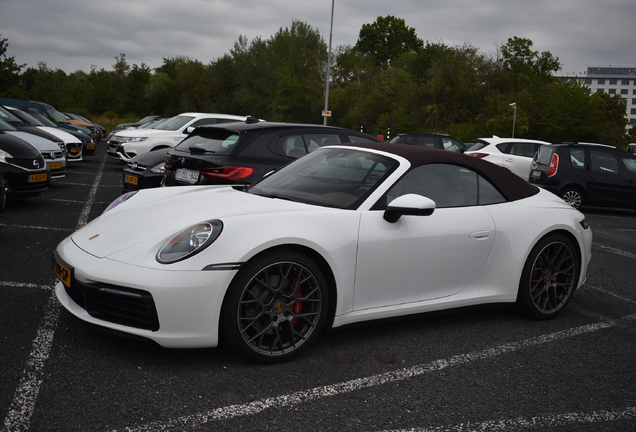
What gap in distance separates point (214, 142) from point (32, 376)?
4358 millimetres

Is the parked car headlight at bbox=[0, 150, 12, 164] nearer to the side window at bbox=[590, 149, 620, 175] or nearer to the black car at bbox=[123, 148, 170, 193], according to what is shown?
the black car at bbox=[123, 148, 170, 193]

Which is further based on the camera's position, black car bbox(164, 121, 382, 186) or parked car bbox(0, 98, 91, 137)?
parked car bbox(0, 98, 91, 137)

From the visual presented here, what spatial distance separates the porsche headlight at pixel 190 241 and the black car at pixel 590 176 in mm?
10377

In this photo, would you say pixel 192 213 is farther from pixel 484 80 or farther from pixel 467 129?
pixel 484 80

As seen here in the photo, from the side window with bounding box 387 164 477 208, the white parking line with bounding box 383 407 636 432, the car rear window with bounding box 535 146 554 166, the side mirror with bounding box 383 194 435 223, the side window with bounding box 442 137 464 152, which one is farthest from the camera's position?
the side window with bounding box 442 137 464 152

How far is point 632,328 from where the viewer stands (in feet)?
14.7

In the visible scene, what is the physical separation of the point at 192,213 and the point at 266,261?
652 millimetres

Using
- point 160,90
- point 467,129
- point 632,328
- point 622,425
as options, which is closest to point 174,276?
point 622,425

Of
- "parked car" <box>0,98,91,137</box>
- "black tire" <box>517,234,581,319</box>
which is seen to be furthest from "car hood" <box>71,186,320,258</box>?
"parked car" <box>0,98,91,137</box>

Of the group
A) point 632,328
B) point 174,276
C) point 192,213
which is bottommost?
point 632,328

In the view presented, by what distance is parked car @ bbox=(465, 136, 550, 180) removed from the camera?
49.6ft

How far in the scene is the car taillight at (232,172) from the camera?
6469 mm

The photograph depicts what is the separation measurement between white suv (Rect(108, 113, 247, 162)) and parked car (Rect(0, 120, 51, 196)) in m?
5.67

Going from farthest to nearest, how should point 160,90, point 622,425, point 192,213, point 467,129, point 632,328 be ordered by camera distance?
point 160,90, point 467,129, point 632,328, point 192,213, point 622,425
